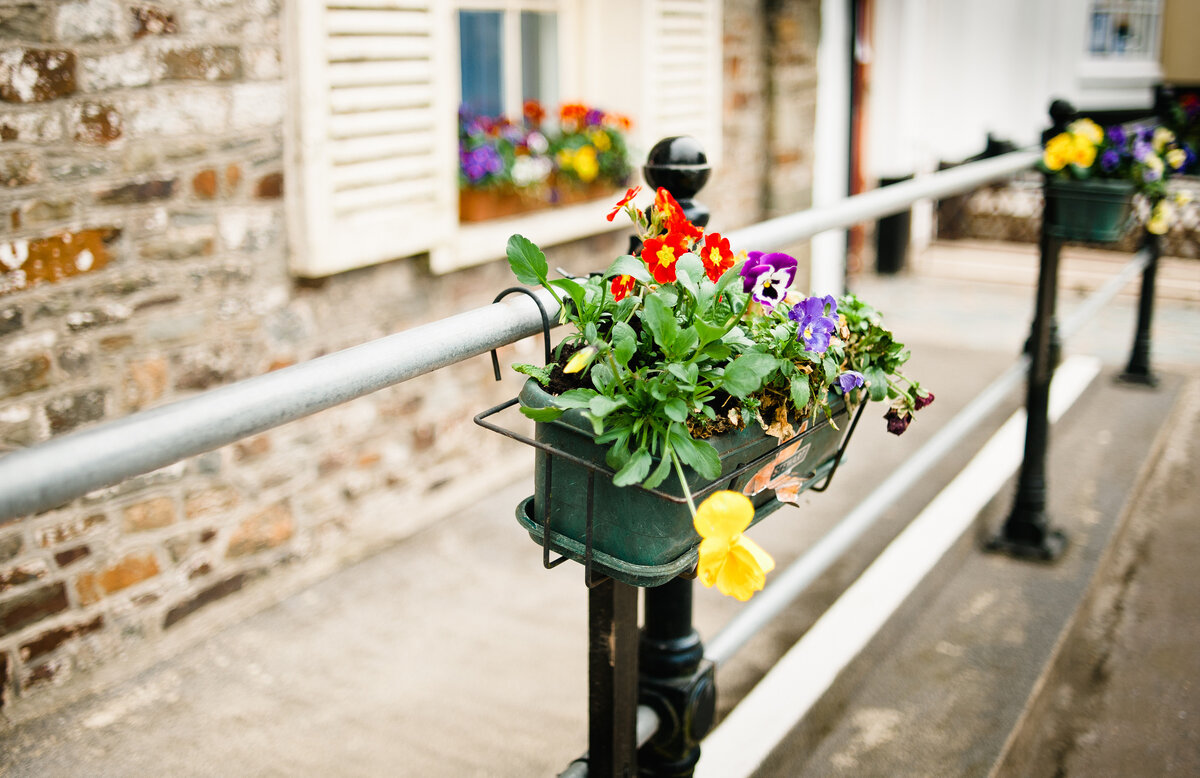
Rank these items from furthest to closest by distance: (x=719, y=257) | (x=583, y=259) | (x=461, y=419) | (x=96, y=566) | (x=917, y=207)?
(x=917, y=207) < (x=583, y=259) < (x=461, y=419) < (x=96, y=566) < (x=719, y=257)

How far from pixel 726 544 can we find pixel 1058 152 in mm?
2303

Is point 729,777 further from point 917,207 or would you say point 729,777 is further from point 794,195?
point 917,207

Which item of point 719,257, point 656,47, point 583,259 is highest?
point 656,47

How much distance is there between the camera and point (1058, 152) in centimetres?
282

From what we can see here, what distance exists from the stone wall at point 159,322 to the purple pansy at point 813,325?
78.1 inches

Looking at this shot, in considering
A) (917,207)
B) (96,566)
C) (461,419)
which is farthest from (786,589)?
(917,207)

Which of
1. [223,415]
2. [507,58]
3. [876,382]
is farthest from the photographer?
[507,58]

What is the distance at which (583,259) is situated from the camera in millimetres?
4262

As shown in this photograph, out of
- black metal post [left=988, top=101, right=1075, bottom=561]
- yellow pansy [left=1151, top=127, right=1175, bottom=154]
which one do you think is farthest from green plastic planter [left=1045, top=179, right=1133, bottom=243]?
yellow pansy [left=1151, top=127, right=1175, bottom=154]

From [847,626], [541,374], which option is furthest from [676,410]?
[847,626]

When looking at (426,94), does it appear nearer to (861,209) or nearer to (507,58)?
(507,58)

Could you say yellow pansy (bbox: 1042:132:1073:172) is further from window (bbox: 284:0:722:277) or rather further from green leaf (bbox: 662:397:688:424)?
green leaf (bbox: 662:397:688:424)

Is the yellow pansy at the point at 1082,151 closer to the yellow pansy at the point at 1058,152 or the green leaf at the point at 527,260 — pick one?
the yellow pansy at the point at 1058,152

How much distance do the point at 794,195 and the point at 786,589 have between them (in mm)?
4083
